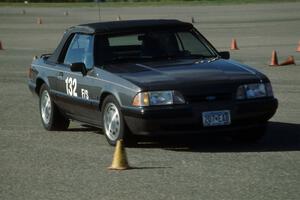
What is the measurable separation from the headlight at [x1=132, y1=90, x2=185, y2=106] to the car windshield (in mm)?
1265

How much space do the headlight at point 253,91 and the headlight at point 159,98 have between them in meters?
0.69

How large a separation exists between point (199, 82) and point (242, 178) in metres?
1.85

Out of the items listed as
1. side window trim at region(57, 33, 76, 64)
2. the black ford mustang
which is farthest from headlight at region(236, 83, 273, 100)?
side window trim at region(57, 33, 76, 64)

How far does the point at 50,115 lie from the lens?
1193cm

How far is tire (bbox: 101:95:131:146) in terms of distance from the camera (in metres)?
9.96

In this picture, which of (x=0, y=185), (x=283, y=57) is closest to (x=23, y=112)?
(x=0, y=185)

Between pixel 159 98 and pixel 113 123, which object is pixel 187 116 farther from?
pixel 113 123

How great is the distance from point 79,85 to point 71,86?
27 cm

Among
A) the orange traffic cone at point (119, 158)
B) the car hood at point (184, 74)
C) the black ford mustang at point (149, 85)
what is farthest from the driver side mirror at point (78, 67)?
the orange traffic cone at point (119, 158)

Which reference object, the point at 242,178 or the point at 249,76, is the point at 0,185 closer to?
the point at 242,178

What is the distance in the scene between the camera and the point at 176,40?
36.5ft

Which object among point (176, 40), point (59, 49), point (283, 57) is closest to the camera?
point (176, 40)

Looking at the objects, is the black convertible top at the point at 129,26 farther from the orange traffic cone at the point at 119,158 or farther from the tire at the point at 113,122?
the orange traffic cone at the point at 119,158

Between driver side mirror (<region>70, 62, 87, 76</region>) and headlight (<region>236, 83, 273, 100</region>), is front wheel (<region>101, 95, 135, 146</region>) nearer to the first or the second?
driver side mirror (<region>70, 62, 87, 76</region>)
